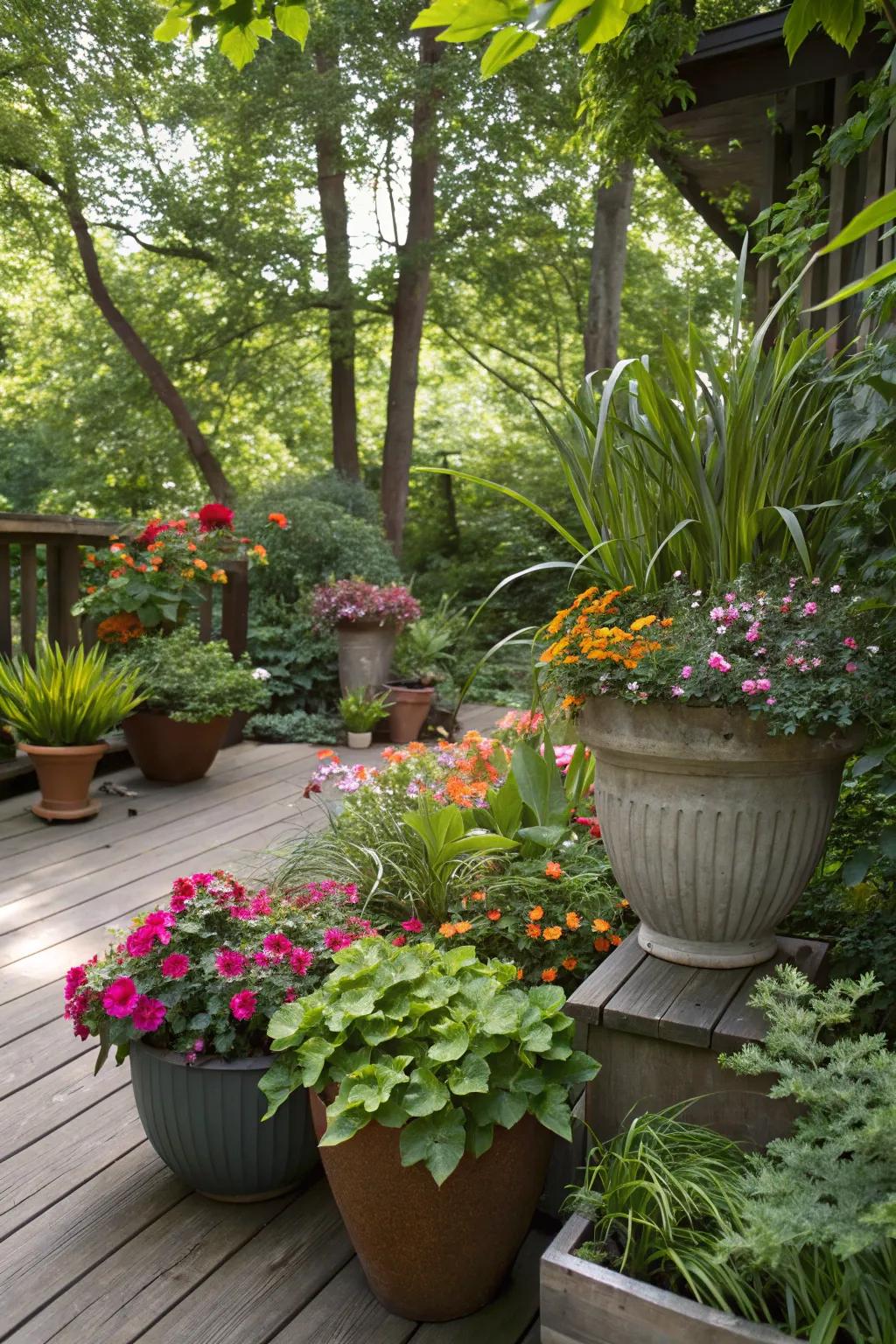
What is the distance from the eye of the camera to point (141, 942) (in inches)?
71.4

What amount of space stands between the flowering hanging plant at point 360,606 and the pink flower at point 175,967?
13.5 feet

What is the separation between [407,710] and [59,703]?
2153mm

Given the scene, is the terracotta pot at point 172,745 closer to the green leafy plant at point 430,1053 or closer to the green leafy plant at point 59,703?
the green leafy plant at point 59,703

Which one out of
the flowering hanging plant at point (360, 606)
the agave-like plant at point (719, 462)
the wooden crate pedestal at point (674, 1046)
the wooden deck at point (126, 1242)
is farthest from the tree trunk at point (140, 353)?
the wooden crate pedestal at point (674, 1046)

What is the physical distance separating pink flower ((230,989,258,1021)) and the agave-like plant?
38.1 inches

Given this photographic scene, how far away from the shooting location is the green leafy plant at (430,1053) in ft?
4.80

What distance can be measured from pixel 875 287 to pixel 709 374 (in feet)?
1.10

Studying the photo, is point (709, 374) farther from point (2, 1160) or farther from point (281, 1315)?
point (2, 1160)

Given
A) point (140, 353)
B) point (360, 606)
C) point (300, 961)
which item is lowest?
point (300, 961)

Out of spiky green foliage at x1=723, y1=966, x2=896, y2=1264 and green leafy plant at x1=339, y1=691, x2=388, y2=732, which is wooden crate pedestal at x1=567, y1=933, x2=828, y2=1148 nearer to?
spiky green foliage at x1=723, y1=966, x2=896, y2=1264

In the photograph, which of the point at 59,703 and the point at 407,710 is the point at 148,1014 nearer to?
the point at 59,703

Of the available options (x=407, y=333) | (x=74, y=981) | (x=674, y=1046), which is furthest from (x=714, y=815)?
(x=407, y=333)

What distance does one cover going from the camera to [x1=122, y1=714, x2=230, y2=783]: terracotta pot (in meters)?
4.48

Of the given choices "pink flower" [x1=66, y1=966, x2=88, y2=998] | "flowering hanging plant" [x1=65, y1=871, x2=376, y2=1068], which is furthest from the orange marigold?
"pink flower" [x1=66, y1=966, x2=88, y2=998]
